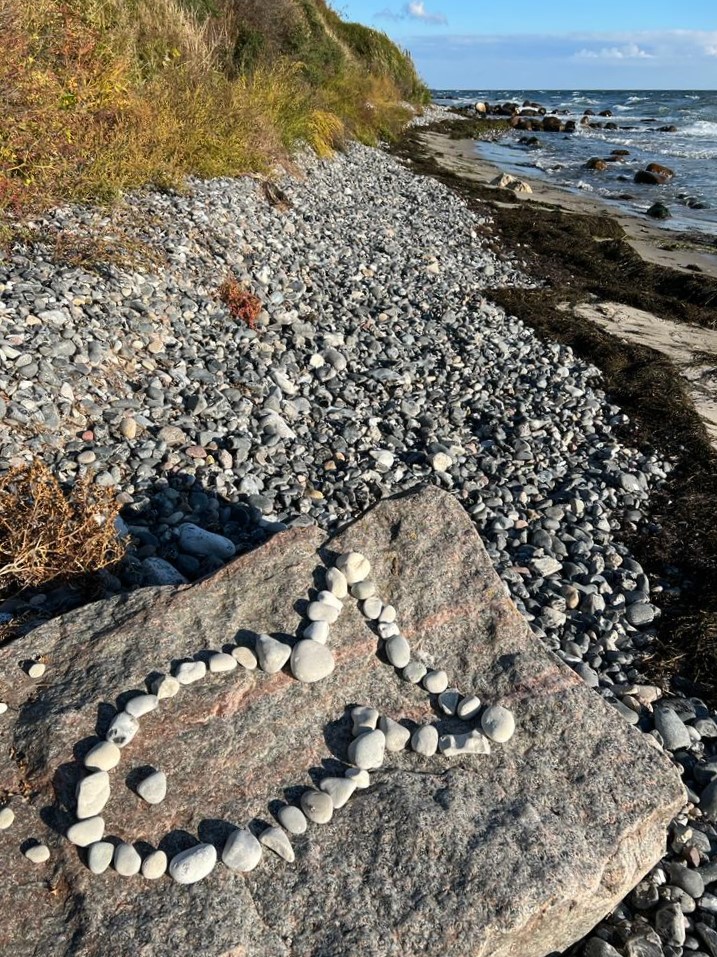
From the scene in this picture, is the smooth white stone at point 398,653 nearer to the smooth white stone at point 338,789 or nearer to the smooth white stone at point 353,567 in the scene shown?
the smooth white stone at point 353,567

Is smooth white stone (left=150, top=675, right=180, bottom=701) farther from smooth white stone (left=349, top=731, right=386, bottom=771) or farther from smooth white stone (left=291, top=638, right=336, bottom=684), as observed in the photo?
smooth white stone (left=349, top=731, right=386, bottom=771)

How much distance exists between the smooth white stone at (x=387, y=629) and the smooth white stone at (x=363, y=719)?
0.34 m

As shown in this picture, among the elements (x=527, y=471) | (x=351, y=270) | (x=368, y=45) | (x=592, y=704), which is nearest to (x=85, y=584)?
(x=592, y=704)

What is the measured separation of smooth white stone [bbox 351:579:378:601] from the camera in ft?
9.21

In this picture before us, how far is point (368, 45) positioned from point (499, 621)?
111 feet

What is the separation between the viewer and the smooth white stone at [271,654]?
2467 millimetres

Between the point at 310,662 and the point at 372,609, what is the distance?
1.25ft

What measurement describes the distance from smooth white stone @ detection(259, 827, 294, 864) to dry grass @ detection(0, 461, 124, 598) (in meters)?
1.45

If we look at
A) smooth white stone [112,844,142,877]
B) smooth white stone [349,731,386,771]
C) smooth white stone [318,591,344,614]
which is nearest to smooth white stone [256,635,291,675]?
smooth white stone [318,591,344,614]

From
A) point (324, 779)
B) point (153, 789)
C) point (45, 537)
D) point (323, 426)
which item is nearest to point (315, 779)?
point (324, 779)

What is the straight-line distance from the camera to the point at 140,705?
2260 mm

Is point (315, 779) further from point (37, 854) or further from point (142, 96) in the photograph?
point (142, 96)

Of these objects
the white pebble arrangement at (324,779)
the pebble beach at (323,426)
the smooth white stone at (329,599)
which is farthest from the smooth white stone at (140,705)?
the pebble beach at (323,426)

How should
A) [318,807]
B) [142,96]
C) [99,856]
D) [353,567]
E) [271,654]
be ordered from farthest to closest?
[142,96] → [353,567] → [271,654] → [318,807] → [99,856]
